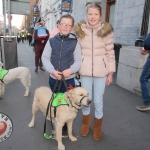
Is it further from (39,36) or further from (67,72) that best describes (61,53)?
(39,36)

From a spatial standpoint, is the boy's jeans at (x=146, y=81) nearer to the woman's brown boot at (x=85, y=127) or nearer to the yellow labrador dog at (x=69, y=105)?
the woman's brown boot at (x=85, y=127)

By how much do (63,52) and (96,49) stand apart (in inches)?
20.0

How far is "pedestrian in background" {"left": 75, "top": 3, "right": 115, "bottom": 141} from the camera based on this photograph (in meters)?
2.59

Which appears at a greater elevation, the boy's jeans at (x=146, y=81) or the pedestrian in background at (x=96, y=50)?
the pedestrian in background at (x=96, y=50)

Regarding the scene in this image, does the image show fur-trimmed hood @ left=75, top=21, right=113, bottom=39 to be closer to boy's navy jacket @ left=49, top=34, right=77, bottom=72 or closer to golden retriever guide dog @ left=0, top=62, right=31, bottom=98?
boy's navy jacket @ left=49, top=34, right=77, bottom=72

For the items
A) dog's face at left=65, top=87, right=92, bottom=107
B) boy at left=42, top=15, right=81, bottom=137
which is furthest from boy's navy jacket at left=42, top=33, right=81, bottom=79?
dog's face at left=65, top=87, right=92, bottom=107

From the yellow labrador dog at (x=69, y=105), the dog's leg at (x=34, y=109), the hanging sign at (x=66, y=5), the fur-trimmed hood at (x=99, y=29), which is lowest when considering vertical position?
the dog's leg at (x=34, y=109)

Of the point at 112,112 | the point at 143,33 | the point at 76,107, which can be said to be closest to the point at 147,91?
the point at 112,112

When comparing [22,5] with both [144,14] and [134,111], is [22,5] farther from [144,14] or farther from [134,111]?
[134,111]

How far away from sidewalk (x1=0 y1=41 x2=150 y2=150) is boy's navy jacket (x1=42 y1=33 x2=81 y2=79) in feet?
3.94

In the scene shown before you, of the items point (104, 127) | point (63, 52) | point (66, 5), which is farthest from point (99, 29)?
point (66, 5)

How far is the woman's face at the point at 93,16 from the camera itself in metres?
2.55

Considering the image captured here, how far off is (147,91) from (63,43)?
8.07ft

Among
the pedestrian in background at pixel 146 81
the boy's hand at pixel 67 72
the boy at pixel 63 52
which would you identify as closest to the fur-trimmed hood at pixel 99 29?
the boy at pixel 63 52
